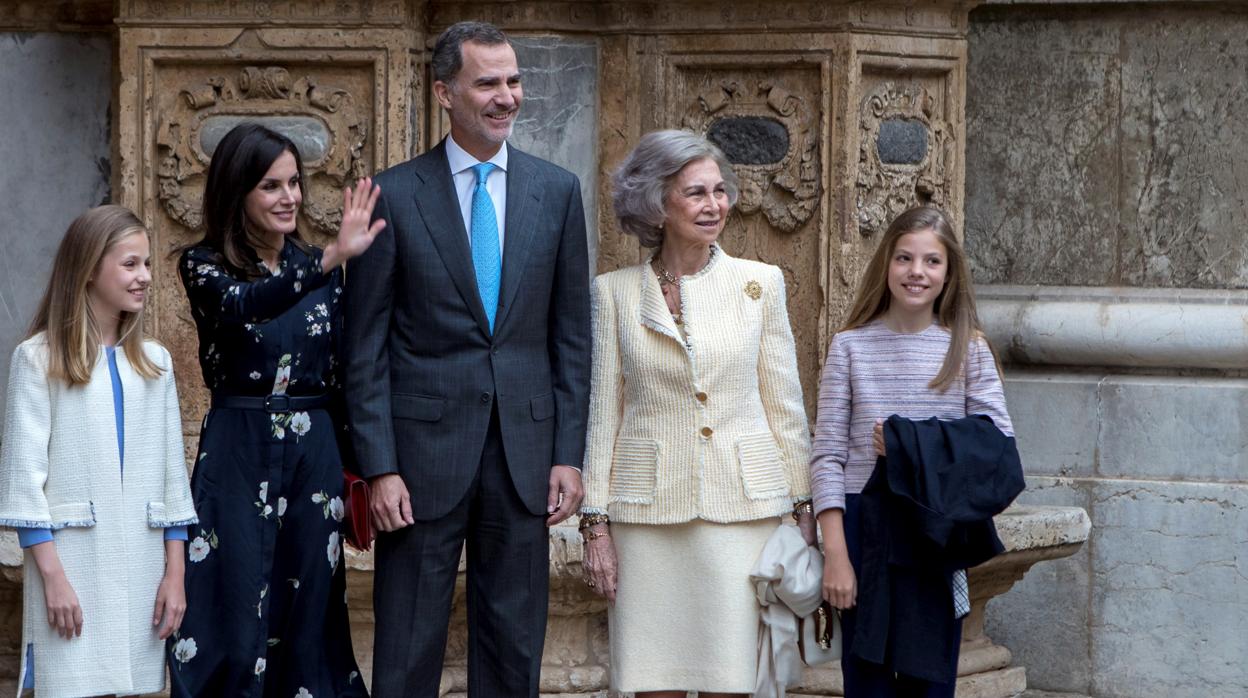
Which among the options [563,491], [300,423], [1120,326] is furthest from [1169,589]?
[300,423]

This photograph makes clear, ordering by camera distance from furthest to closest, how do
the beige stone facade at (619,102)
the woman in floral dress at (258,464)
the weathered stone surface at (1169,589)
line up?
the weathered stone surface at (1169,589) < the beige stone facade at (619,102) < the woman in floral dress at (258,464)

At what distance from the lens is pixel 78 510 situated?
439 centimetres

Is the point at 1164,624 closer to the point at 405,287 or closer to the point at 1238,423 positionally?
the point at 1238,423

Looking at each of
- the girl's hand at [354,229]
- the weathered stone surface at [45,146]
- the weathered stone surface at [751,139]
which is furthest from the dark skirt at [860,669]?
the weathered stone surface at [45,146]

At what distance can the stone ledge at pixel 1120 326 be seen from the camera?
21.2ft

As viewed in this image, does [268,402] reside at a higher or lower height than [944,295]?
lower

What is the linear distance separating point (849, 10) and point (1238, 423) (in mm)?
1881

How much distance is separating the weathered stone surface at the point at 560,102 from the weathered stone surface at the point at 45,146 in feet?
4.70

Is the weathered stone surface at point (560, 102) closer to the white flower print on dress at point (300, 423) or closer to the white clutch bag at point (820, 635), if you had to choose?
the white flower print on dress at point (300, 423)

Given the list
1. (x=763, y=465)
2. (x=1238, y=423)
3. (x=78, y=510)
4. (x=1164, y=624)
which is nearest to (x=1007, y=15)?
(x=1238, y=423)

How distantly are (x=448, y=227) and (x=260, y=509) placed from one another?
30.4 inches

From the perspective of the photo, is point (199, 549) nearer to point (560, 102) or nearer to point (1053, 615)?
point (560, 102)

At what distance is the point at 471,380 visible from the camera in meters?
4.46

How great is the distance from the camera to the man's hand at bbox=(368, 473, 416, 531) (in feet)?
14.5
